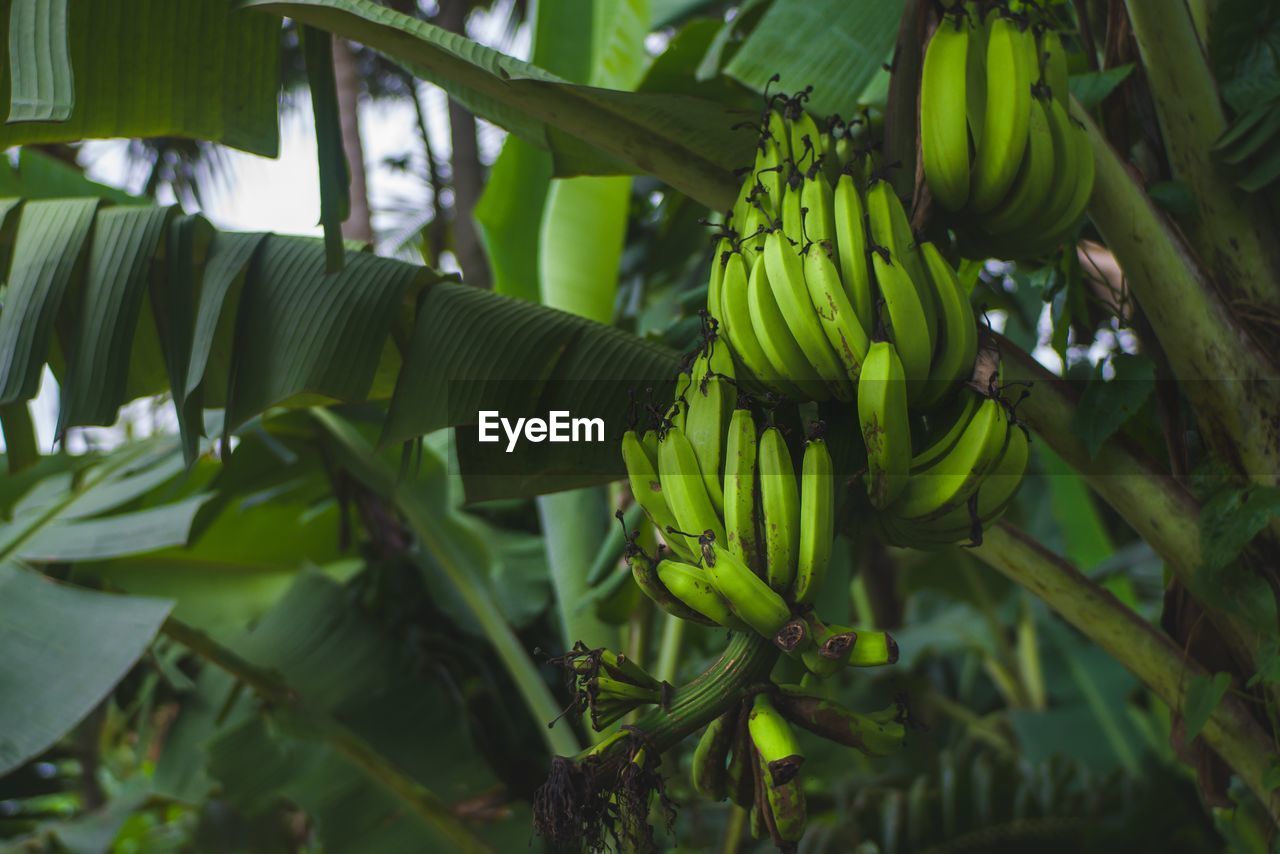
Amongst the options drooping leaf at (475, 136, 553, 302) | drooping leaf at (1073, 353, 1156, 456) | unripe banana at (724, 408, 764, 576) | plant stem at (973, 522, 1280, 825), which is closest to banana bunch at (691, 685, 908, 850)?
unripe banana at (724, 408, 764, 576)

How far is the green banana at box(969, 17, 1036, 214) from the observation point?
1.04 metres

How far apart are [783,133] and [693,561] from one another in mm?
471

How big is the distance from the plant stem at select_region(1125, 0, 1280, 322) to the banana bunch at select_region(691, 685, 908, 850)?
80cm

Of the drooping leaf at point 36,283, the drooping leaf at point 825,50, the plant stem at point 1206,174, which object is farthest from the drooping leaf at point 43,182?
the plant stem at point 1206,174

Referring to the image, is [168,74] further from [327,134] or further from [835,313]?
[835,313]

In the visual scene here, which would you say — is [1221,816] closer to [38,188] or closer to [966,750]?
[966,750]

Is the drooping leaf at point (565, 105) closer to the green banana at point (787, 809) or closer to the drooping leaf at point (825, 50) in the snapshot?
the drooping leaf at point (825, 50)

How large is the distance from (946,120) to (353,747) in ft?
5.00

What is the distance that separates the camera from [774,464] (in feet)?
2.89

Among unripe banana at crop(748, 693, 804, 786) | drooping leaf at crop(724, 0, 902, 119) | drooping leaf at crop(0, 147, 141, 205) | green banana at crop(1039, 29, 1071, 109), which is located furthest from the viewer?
drooping leaf at crop(0, 147, 141, 205)

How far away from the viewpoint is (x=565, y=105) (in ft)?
3.96

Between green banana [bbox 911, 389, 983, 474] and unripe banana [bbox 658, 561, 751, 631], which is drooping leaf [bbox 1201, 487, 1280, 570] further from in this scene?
unripe banana [bbox 658, 561, 751, 631]

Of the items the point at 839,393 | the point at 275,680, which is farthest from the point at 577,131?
the point at 275,680

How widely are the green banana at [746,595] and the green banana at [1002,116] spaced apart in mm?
498
